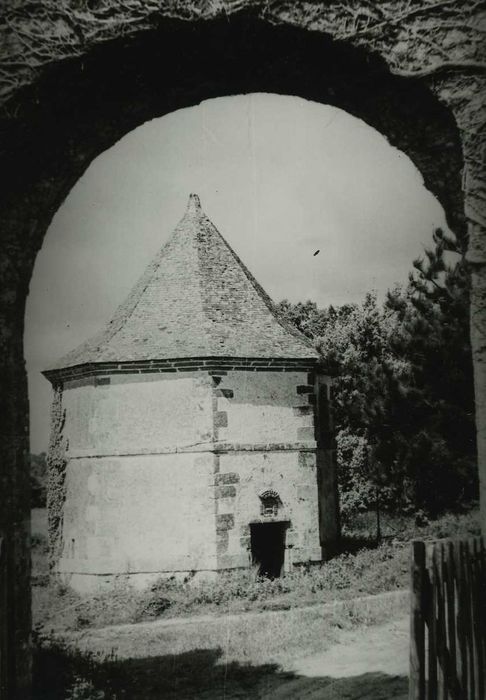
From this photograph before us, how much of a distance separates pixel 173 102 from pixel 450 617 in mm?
3805

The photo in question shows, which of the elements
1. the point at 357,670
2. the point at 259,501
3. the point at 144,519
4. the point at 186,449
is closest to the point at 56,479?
the point at 144,519

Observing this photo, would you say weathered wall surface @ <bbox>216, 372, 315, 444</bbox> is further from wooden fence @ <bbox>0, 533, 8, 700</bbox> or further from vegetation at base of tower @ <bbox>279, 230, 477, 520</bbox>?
wooden fence @ <bbox>0, 533, 8, 700</bbox>

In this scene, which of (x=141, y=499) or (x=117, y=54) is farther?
(x=141, y=499)

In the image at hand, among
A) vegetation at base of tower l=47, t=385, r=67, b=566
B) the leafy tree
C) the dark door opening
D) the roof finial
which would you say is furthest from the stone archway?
the roof finial

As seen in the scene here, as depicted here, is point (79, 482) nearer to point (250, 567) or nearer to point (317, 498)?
point (250, 567)

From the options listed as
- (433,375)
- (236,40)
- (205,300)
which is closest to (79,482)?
(205,300)

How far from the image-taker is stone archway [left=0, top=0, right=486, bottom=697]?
383 centimetres

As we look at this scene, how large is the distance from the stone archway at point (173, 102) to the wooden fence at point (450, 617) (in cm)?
74

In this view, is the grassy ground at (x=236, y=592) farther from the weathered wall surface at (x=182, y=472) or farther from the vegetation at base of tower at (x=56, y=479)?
the vegetation at base of tower at (x=56, y=479)

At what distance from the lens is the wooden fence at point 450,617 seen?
3.65 m

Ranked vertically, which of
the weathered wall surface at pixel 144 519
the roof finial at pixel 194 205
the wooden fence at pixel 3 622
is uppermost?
the roof finial at pixel 194 205

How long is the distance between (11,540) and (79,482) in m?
12.7

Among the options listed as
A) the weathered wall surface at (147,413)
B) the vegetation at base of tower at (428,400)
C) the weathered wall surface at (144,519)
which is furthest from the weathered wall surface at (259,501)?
the vegetation at base of tower at (428,400)

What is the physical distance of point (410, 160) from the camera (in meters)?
4.23
